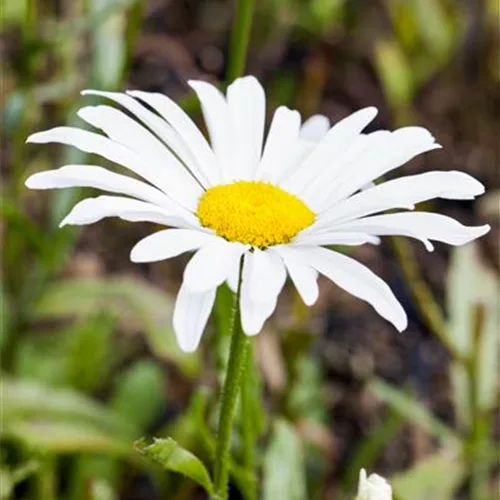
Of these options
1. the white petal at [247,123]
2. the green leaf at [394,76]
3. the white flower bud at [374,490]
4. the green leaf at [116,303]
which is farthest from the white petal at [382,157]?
the green leaf at [394,76]

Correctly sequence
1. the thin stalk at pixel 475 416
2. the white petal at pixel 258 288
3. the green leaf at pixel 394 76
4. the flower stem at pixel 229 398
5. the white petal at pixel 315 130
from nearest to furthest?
the white petal at pixel 258 288
the flower stem at pixel 229 398
the white petal at pixel 315 130
the thin stalk at pixel 475 416
the green leaf at pixel 394 76

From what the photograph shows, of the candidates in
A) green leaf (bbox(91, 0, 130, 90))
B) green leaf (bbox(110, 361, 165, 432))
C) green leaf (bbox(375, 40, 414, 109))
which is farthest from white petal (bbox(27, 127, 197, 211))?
green leaf (bbox(375, 40, 414, 109))

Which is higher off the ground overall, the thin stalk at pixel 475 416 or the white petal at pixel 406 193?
the white petal at pixel 406 193

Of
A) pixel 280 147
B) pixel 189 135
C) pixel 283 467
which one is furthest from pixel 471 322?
pixel 189 135

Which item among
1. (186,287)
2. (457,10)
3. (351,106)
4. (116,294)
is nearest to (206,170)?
(186,287)

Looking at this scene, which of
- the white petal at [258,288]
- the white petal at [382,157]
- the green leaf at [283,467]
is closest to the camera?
the white petal at [258,288]

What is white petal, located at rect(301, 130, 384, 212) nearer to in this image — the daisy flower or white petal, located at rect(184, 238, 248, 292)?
the daisy flower

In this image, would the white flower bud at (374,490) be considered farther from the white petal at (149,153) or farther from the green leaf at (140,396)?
the green leaf at (140,396)

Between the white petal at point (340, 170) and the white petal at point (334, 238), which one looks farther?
the white petal at point (340, 170)

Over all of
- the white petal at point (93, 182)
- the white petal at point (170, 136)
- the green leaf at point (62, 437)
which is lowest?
the green leaf at point (62, 437)
